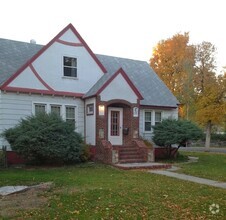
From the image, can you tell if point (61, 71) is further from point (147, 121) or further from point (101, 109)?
point (147, 121)

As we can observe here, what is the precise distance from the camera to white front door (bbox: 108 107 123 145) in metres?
19.1

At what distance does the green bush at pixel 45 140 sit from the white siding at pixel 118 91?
10.0 ft

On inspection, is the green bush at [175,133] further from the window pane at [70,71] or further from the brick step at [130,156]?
the window pane at [70,71]

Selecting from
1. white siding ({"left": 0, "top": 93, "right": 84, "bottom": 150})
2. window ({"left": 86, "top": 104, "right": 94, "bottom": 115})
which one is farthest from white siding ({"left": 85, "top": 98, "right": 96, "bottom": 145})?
white siding ({"left": 0, "top": 93, "right": 84, "bottom": 150})

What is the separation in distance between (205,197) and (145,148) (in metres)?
8.88

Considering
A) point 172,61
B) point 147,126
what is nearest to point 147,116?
point 147,126

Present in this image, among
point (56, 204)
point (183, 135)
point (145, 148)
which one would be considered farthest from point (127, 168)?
point (56, 204)

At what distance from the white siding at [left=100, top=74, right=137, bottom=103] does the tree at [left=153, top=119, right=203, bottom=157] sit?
2.62 metres

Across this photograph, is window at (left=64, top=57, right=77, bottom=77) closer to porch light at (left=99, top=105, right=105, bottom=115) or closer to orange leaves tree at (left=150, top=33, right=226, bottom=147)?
porch light at (left=99, top=105, right=105, bottom=115)

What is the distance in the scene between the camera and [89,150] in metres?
17.5

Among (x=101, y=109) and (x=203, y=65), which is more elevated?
(x=203, y=65)

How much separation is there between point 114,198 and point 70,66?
11.8 m

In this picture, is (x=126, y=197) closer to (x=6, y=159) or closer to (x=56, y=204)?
(x=56, y=204)

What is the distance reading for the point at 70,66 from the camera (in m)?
19.1
